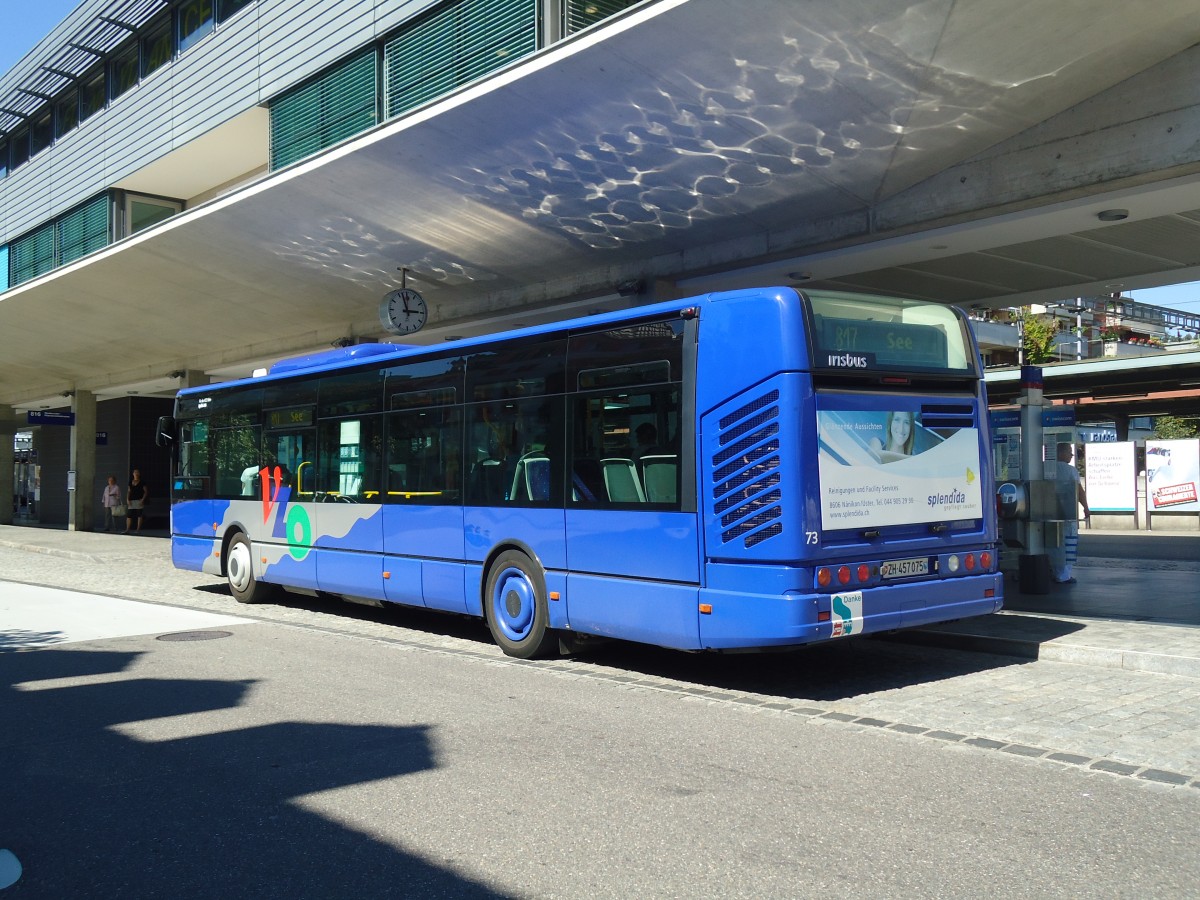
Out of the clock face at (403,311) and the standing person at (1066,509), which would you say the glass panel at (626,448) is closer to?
the standing person at (1066,509)

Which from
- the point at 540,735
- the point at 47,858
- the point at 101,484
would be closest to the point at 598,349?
the point at 540,735

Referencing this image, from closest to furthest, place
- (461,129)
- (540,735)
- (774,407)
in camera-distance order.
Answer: (540,735), (774,407), (461,129)

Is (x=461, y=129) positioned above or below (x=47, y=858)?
above

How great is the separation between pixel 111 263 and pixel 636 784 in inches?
757

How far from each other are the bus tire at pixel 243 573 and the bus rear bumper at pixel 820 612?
8.35 metres

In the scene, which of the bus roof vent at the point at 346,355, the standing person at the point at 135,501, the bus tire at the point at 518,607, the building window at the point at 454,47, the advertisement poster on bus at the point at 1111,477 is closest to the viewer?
the bus tire at the point at 518,607

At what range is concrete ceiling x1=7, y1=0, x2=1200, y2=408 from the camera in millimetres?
9766

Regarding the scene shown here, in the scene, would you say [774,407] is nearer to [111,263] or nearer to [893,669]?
[893,669]

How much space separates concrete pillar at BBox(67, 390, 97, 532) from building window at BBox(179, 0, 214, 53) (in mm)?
14795

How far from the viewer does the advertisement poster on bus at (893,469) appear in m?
7.70

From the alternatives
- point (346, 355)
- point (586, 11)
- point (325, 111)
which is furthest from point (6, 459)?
point (586, 11)

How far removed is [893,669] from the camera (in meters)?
9.02

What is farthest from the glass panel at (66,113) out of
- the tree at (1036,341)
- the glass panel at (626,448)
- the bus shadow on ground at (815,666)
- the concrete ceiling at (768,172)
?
the tree at (1036,341)

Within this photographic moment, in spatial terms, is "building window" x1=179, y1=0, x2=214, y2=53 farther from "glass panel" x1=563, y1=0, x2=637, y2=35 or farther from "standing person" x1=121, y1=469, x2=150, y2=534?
"standing person" x1=121, y1=469, x2=150, y2=534
